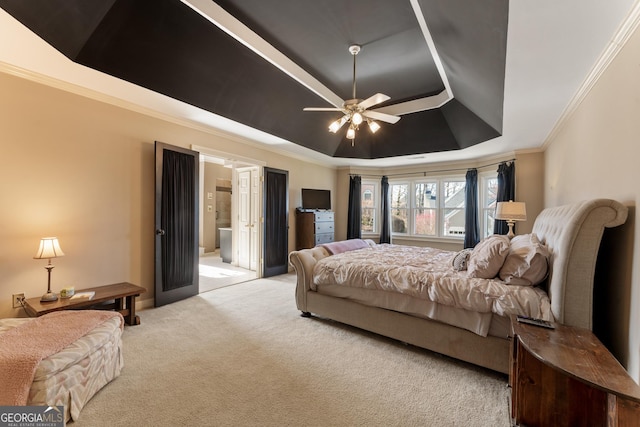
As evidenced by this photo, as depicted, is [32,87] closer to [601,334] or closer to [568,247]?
[568,247]

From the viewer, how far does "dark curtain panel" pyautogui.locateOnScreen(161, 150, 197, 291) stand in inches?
139

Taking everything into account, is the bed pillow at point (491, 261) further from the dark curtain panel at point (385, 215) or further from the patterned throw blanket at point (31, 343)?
the dark curtain panel at point (385, 215)

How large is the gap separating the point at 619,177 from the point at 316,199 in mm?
4922

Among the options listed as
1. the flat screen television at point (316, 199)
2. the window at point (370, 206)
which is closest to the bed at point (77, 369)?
the flat screen television at point (316, 199)

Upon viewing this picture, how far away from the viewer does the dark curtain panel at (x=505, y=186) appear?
4.88 meters

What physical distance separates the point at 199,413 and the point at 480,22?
130 inches

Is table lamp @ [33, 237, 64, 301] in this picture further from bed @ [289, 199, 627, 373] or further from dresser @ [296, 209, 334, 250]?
dresser @ [296, 209, 334, 250]

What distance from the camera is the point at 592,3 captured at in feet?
4.84

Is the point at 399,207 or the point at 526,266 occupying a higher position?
the point at 399,207

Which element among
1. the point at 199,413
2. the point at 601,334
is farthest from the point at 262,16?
the point at 601,334

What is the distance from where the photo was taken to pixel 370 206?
23.9ft

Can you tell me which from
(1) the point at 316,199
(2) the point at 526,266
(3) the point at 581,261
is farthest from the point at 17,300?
(1) the point at 316,199

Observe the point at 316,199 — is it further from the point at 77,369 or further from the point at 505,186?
the point at 77,369

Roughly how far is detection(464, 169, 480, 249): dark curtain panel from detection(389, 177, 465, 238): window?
1.37 feet
